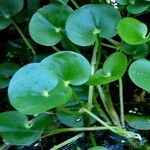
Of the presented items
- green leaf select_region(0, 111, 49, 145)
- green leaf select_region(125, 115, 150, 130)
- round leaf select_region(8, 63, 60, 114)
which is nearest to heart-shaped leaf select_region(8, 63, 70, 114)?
round leaf select_region(8, 63, 60, 114)

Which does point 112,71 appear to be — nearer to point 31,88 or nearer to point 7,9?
point 31,88

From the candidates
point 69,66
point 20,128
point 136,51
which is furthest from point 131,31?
point 20,128

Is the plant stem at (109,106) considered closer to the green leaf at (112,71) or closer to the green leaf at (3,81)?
the green leaf at (112,71)

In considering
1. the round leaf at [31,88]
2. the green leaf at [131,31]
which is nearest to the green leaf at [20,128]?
the round leaf at [31,88]

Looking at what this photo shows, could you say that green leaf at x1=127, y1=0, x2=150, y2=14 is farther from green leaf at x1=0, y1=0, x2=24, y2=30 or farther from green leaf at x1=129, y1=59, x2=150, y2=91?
green leaf at x1=0, y1=0, x2=24, y2=30

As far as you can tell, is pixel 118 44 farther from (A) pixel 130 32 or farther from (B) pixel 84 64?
(B) pixel 84 64

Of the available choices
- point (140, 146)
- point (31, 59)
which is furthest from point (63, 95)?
point (31, 59)
